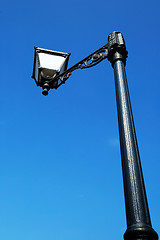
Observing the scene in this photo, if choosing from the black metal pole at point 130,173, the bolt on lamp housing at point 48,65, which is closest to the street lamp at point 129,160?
the black metal pole at point 130,173

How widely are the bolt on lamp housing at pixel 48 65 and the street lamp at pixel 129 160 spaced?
62.5 inches

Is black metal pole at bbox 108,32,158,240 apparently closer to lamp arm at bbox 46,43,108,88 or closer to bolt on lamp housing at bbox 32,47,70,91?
lamp arm at bbox 46,43,108,88

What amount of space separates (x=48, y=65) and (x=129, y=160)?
3.56m

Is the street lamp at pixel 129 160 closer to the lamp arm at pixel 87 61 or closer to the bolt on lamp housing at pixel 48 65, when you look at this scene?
the lamp arm at pixel 87 61

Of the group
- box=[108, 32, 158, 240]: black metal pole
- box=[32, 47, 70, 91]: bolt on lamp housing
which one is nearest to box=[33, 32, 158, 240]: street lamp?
box=[108, 32, 158, 240]: black metal pole

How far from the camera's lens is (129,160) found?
8.67ft

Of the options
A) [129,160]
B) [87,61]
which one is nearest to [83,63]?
[87,61]

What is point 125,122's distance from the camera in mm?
3000

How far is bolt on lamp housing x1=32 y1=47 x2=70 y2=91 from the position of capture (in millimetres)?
5539

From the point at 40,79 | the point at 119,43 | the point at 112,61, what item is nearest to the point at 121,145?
the point at 112,61

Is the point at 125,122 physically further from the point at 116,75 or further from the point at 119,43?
the point at 119,43

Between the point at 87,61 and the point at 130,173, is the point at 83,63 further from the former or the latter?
the point at 130,173

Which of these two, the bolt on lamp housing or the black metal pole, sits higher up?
the bolt on lamp housing

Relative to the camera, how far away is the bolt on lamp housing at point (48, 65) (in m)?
5.54
